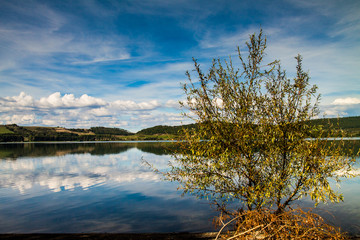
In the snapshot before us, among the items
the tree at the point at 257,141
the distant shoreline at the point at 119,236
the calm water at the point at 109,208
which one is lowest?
the calm water at the point at 109,208

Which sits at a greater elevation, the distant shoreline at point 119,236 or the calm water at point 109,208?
the distant shoreline at point 119,236

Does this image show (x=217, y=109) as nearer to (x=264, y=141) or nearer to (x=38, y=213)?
(x=264, y=141)

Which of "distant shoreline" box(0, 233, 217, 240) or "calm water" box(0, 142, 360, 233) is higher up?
"distant shoreline" box(0, 233, 217, 240)

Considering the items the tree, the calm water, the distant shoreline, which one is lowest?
the calm water

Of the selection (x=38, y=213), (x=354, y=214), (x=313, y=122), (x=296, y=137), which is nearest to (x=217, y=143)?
(x=296, y=137)

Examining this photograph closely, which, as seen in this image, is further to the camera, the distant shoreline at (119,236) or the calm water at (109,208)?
the calm water at (109,208)

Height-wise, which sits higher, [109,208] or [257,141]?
[257,141]

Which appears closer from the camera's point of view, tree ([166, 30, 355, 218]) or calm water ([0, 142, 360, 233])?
tree ([166, 30, 355, 218])

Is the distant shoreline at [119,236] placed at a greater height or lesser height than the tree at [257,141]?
lesser

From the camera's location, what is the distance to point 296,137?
14.6 metres

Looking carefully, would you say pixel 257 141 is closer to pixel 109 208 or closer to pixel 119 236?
pixel 119 236

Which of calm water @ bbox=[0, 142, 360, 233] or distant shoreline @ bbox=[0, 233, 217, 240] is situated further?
calm water @ bbox=[0, 142, 360, 233]

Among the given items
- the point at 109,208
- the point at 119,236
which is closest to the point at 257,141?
the point at 119,236

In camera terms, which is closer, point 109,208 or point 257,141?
point 257,141
